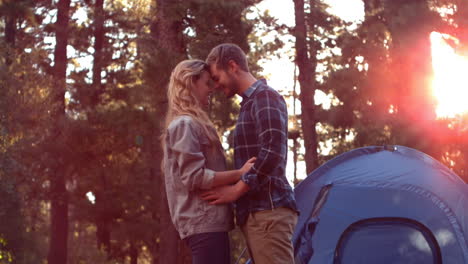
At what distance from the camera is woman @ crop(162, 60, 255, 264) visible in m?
3.44

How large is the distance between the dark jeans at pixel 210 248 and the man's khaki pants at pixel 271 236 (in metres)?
0.17

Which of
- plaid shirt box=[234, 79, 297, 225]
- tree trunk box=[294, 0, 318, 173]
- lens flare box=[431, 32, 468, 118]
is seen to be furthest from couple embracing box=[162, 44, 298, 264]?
tree trunk box=[294, 0, 318, 173]

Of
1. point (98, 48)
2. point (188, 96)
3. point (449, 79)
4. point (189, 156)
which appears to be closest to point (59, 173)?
point (98, 48)

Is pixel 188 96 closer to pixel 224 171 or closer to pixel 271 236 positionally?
pixel 224 171

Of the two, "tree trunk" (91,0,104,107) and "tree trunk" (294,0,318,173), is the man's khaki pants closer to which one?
"tree trunk" (294,0,318,173)

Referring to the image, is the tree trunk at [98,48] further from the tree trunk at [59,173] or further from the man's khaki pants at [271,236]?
the man's khaki pants at [271,236]

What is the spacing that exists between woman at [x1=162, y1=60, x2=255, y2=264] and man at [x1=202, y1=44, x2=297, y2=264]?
0.08m

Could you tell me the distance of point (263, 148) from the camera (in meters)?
3.45

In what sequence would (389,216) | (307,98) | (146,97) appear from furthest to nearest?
(307,98) → (146,97) → (389,216)

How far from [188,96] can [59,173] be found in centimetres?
1401

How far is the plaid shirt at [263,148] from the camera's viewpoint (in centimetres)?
344

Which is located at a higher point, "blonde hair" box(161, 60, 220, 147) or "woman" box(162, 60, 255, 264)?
"blonde hair" box(161, 60, 220, 147)

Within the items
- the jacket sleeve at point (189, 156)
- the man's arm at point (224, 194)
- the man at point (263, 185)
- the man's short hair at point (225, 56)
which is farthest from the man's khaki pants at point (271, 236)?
the man's short hair at point (225, 56)

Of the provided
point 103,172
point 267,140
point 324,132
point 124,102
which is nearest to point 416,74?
point 267,140
